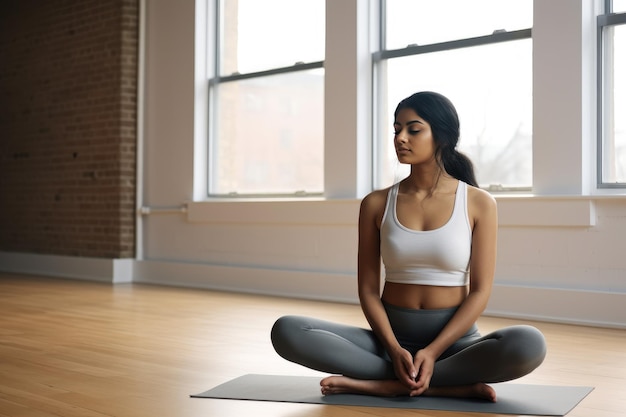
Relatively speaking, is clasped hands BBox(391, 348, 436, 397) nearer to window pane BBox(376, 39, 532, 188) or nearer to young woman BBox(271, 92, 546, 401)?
young woman BBox(271, 92, 546, 401)

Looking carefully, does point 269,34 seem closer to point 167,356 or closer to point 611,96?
point 611,96

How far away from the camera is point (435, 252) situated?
294cm

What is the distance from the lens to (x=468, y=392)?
296 centimetres

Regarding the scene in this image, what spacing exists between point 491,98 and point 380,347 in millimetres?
3431

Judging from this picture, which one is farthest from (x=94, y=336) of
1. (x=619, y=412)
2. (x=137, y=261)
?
(x=137, y=261)

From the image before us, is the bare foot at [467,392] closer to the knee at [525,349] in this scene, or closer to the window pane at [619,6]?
the knee at [525,349]

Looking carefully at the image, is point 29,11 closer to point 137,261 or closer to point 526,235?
point 137,261

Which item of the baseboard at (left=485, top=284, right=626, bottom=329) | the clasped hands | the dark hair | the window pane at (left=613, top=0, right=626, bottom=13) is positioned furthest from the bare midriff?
the window pane at (left=613, top=0, right=626, bottom=13)

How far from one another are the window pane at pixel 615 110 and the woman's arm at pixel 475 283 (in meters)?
2.74

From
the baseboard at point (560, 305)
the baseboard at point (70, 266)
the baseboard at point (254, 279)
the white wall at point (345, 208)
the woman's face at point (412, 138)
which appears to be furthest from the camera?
the baseboard at point (70, 266)

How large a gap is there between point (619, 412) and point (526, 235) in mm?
2901

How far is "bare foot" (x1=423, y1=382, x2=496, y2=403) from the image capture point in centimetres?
292

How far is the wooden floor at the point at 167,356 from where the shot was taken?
2941mm

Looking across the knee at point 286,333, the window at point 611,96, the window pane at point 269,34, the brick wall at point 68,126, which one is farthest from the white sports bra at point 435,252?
the brick wall at point 68,126
